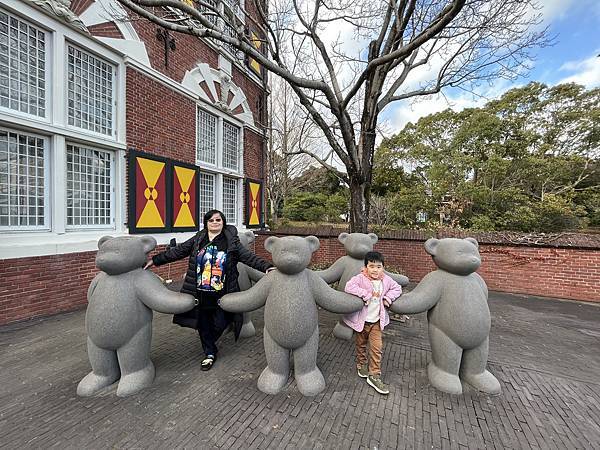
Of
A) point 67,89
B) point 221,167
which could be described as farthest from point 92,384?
point 221,167

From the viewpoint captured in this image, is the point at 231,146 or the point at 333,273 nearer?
the point at 333,273

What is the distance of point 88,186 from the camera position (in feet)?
17.0

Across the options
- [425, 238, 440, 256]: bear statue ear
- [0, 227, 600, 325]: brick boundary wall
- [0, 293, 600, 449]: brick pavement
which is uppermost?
[425, 238, 440, 256]: bear statue ear

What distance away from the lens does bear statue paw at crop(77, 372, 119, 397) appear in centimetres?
249

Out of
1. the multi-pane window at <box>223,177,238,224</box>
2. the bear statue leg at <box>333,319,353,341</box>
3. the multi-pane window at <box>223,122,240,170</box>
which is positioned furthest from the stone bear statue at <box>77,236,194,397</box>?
the multi-pane window at <box>223,122,240,170</box>

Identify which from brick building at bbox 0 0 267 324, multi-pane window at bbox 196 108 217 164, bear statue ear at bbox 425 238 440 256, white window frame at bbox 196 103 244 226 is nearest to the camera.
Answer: bear statue ear at bbox 425 238 440 256

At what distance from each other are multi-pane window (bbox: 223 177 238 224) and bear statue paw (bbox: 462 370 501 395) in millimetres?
7831

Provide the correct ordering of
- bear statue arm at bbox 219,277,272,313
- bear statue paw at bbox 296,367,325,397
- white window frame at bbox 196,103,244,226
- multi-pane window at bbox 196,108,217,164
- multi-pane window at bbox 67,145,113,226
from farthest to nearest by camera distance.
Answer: white window frame at bbox 196,103,244,226, multi-pane window at bbox 196,108,217,164, multi-pane window at bbox 67,145,113,226, bear statue arm at bbox 219,277,272,313, bear statue paw at bbox 296,367,325,397

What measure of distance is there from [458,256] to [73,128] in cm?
637

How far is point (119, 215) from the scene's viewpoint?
5.58 meters

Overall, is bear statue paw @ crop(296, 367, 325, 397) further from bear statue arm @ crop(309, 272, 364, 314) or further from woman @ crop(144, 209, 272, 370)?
woman @ crop(144, 209, 272, 370)

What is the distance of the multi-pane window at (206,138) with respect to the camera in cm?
766

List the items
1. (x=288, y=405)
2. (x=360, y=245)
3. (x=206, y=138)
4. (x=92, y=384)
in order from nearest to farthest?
(x=288, y=405)
(x=92, y=384)
(x=360, y=245)
(x=206, y=138)

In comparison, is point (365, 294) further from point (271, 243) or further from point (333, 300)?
point (271, 243)
